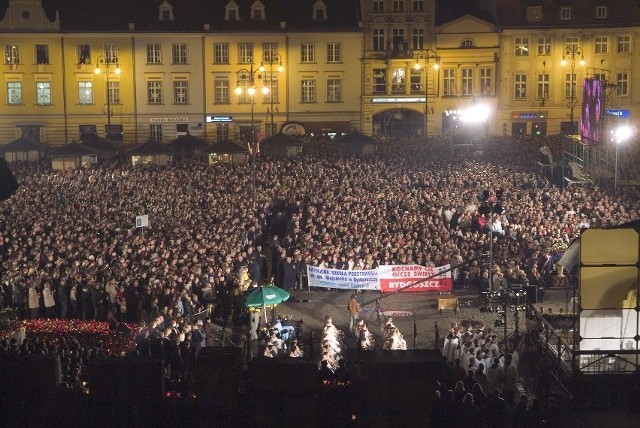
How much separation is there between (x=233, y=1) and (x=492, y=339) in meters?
47.7

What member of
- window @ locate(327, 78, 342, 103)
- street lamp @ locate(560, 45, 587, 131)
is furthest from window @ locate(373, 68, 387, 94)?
street lamp @ locate(560, 45, 587, 131)

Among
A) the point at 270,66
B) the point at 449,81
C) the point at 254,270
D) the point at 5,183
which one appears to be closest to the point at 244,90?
the point at 270,66

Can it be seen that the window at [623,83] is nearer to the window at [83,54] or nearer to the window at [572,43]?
the window at [572,43]

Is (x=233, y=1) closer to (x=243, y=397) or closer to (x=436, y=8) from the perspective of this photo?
(x=436, y=8)

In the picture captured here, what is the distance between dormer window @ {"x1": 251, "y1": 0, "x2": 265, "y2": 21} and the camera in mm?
63938

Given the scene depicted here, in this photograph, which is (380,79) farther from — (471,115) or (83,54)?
(83,54)

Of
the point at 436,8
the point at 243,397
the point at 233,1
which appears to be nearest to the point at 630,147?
the point at 436,8

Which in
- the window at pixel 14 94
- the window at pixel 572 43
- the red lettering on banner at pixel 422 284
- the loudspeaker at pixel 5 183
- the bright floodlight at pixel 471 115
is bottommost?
the red lettering on banner at pixel 422 284

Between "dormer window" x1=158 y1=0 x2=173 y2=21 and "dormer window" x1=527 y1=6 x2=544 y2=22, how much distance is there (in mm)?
22842

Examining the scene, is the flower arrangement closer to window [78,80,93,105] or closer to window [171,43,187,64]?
window [78,80,93,105]

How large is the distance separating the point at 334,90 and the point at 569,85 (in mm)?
14961

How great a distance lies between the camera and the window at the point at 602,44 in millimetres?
63812

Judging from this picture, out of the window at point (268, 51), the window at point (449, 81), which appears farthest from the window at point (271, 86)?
the window at point (449, 81)

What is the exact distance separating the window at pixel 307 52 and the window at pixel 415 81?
251 inches
